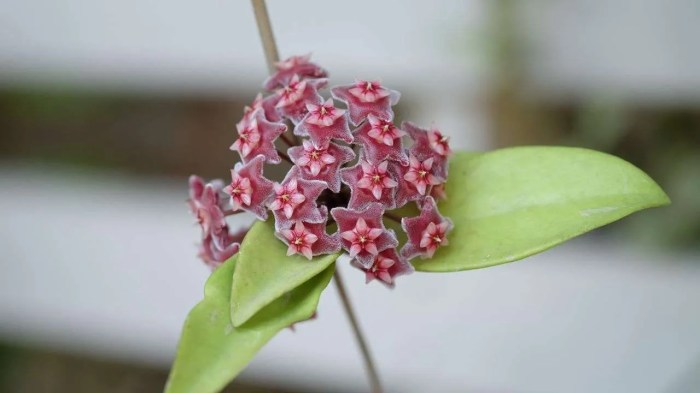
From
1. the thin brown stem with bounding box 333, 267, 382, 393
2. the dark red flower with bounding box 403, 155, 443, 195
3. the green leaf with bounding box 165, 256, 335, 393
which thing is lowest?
the thin brown stem with bounding box 333, 267, 382, 393

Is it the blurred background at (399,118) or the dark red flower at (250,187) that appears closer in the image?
the dark red flower at (250,187)

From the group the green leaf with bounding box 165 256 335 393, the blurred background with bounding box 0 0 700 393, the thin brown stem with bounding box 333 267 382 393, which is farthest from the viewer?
the blurred background with bounding box 0 0 700 393

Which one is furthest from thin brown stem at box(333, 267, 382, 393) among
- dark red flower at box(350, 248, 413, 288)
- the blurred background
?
the blurred background

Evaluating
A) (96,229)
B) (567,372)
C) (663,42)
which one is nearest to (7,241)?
(96,229)

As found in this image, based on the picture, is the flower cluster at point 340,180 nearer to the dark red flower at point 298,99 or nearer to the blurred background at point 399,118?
the dark red flower at point 298,99

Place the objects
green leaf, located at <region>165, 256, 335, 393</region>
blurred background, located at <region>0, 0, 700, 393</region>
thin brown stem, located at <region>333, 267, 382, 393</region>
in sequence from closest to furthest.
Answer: green leaf, located at <region>165, 256, 335, 393</region>, thin brown stem, located at <region>333, 267, 382, 393</region>, blurred background, located at <region>0, 0, 700, 393</region>

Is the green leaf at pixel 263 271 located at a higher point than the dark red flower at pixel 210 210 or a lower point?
lower

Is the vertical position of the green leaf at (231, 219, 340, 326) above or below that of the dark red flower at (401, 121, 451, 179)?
below

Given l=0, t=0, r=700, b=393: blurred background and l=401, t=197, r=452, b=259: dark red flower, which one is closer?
l=401, t=197, r=452, b=259: dark red flower

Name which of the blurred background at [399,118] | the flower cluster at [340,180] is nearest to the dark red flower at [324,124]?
the flower cluster at [340,180]

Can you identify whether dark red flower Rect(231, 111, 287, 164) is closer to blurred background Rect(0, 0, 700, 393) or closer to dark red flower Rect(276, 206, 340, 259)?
dark red flower Rect(276, 206, 340, 259)
